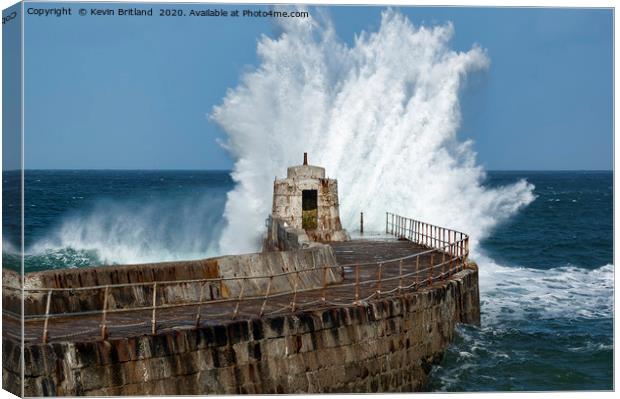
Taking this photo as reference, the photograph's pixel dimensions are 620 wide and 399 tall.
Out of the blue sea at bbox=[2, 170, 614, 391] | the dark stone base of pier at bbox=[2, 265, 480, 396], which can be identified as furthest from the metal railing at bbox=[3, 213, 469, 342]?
the blue sea at bbox=[2, 170, 614, 391]

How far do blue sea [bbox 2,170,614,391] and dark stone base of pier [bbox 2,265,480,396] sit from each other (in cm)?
95

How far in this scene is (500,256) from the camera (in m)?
39.5

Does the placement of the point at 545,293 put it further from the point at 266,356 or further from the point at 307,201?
the point at 266,356

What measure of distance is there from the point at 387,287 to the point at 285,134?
2263 centimetres

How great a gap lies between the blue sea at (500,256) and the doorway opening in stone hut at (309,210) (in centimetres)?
511

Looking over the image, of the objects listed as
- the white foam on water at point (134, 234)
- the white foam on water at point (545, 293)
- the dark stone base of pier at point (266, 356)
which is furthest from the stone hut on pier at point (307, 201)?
the white foam on water at point (134, 234)

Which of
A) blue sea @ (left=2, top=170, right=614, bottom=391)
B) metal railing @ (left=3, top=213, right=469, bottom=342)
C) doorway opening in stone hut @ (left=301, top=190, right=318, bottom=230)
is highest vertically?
doorway opening in stone hut @ (left=301, top=190, right=318, bottom=230)

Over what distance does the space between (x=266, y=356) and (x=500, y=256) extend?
29990 mm

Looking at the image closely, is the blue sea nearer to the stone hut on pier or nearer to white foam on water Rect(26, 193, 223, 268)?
white foam on water Rect(26, 193, 223, 268)

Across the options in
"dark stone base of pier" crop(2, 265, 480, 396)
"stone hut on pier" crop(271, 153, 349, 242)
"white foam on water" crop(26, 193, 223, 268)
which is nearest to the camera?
"dark stone base of pier" crop(2, 265, 480, 396)

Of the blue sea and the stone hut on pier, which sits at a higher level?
the stone hut on pier

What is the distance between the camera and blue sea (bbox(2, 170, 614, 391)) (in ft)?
47.8

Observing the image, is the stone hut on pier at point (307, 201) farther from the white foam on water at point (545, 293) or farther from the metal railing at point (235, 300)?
the metal railing at point (235, 300)

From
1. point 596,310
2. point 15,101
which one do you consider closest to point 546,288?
point 596,310
